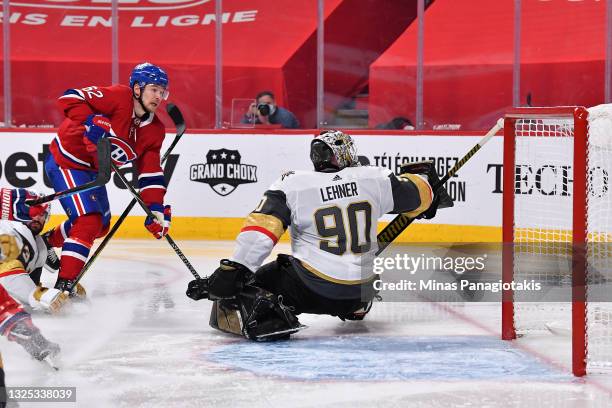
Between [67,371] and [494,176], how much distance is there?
3780 millimetres

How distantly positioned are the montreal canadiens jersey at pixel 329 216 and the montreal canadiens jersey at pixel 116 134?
1006mm

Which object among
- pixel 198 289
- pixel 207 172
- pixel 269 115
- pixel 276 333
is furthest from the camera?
Answer: pixel 269 115

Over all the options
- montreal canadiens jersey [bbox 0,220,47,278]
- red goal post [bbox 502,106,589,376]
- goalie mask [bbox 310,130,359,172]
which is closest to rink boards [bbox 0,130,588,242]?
red goal post [bbox 502,106,589,376]

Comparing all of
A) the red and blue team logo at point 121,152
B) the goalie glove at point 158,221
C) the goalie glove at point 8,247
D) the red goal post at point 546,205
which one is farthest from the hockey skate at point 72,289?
the red goal post at point 546,205

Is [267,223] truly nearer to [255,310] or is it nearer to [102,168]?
[255,310]

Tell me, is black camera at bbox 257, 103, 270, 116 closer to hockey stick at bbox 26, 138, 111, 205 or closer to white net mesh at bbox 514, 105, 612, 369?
white net mesh at bbox 514, 105, 612, 369

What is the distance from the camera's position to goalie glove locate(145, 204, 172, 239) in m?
4.40

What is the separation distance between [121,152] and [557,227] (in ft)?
6.12

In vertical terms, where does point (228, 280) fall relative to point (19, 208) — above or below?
below

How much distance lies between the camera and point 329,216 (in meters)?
3.59

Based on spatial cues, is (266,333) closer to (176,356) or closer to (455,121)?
(176,356)

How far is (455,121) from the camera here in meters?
6.79

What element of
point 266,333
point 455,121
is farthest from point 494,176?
point 266,333

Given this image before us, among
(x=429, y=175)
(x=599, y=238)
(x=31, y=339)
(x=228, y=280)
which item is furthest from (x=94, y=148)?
(x=599, y=238)
